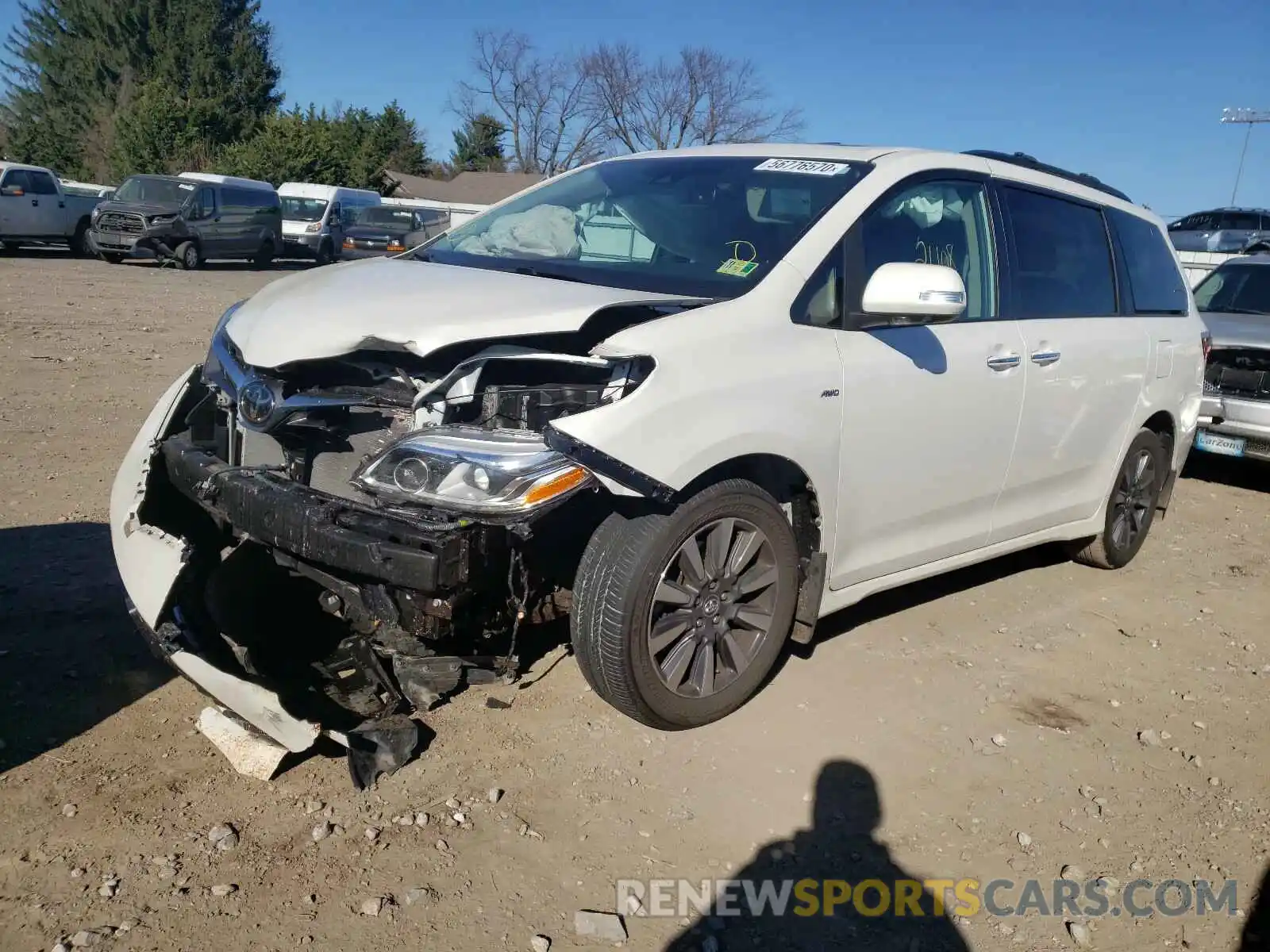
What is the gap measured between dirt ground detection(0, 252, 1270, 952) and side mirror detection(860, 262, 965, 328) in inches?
55.8

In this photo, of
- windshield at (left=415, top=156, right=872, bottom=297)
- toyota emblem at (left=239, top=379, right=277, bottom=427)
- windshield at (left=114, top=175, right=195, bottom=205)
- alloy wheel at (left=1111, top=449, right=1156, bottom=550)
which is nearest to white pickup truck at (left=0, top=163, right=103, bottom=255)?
windshield at (left=114, top=175, right=195, bottom=205)

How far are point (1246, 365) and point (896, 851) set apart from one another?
621cm

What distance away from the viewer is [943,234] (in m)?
4.09

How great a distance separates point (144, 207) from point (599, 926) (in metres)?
21.6

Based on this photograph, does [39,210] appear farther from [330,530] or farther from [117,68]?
[117,68]

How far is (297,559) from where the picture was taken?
3.17 meters

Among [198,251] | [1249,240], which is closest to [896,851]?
[198,251]

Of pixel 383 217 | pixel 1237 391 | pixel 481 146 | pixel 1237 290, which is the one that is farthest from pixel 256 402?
pixel 481 146

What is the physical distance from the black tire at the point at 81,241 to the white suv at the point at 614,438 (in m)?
20.4

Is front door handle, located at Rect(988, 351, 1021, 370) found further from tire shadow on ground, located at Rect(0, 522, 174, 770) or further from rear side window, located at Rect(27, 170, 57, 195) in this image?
rear side window, located at Rect(27, 170, 57, 195)

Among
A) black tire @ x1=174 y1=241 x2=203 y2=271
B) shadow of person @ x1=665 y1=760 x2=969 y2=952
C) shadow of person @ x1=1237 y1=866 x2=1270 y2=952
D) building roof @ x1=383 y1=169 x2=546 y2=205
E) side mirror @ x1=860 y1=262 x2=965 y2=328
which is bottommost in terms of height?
shadow of person @ x1=665 y1=760 x2=969 y2=952

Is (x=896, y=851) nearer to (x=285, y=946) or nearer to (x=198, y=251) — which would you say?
(x=285, y=946)

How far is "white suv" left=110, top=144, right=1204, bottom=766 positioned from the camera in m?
2.97

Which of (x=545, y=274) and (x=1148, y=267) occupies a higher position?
Result: (x=1148, y=267)
